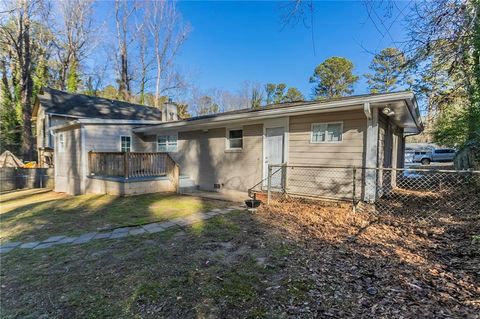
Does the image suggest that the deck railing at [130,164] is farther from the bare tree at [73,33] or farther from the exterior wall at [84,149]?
the bare tree at [73,33]

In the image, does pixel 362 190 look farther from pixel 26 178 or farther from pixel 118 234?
pixel 26 178

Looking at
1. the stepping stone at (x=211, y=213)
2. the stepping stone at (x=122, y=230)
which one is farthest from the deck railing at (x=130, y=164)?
the stepping stone at (x=122, y=230)

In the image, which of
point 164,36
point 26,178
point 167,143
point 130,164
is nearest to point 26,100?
point 26,178

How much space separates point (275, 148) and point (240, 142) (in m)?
1.47

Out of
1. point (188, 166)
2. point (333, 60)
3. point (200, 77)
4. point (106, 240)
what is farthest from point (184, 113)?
point (106, 240)

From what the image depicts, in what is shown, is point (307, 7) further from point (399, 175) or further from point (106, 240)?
point (399, 175)

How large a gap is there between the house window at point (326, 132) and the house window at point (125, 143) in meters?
8.72

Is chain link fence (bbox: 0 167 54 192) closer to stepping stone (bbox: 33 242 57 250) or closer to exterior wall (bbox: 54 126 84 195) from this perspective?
exterior wall (bbox: 54 126 84 195)

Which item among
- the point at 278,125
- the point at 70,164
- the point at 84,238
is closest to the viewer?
the point at 84,238

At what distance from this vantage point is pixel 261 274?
9.37 ft

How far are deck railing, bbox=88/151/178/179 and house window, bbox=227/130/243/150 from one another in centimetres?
241

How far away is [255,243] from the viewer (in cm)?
388

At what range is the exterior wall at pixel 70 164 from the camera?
420 inches

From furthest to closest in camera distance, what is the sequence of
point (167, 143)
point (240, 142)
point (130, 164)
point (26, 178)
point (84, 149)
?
point (26, 178) → point (167, 143) → point (84, 149) → point (130, 164) → point (240, 142)
